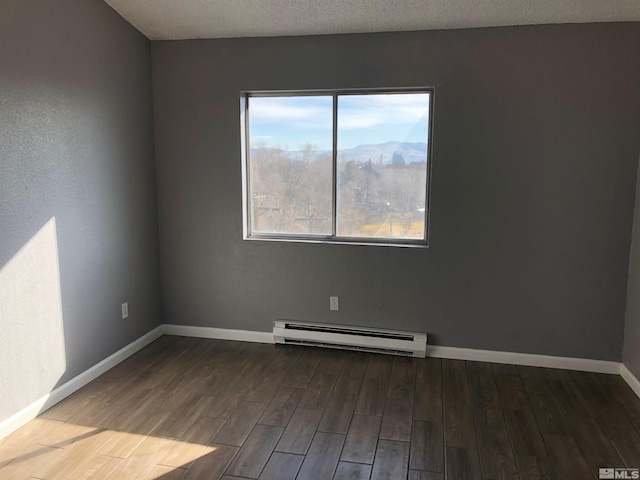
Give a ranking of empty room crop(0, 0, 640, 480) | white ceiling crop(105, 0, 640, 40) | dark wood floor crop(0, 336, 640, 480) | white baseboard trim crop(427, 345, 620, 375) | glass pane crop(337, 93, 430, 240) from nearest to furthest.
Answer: dark wood floor crop(0, 336, 640, 480), empty room crop(0, 0, 640, 480), white ceiling crop(105, 0, 640, 40), white baseboard trim crop(427, 345, 620, 375), glass pane crop(337, 93, 430, 240)

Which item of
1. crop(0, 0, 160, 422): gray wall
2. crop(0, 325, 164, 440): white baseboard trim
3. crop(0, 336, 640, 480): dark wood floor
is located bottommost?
crop(0, 336, 640, 480): dark wood floor

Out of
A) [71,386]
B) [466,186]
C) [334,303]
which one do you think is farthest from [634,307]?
[71,386]

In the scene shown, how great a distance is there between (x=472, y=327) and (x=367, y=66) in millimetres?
2079

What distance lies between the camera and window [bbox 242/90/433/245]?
3598 mm

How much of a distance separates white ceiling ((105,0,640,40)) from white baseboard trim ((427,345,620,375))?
2312mm

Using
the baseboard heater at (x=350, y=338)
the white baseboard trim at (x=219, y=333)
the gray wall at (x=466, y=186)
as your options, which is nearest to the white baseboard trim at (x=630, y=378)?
the gray wall at (x=466, y=186)

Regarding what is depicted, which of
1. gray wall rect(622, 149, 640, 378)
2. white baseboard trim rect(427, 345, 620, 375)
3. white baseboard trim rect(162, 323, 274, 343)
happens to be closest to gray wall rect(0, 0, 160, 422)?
white baseboard trim rect(162, 323, 274, 343)

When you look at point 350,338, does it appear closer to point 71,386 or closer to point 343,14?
point 71,386

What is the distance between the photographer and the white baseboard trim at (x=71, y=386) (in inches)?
104

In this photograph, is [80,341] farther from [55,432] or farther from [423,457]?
[423,457]

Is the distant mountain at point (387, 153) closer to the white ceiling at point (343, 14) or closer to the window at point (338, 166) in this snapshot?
the window at point (338, 166)

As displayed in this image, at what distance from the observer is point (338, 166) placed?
12.2 feet

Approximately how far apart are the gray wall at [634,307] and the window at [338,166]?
138 centimetres

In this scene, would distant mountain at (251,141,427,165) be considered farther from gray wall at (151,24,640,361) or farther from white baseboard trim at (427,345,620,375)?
white baseboard trim at (427,345,620,375)
